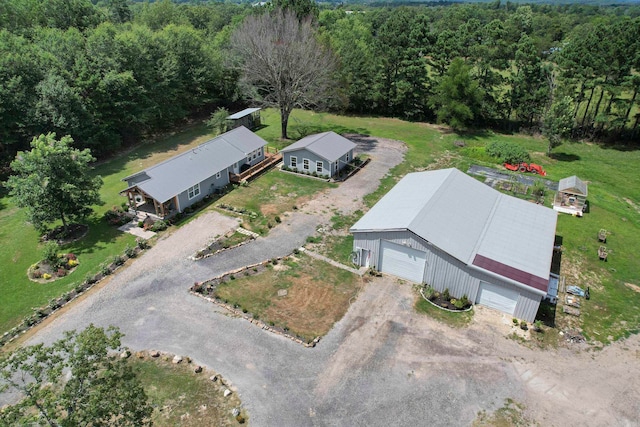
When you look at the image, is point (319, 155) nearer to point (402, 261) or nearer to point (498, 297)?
point (402, 261)

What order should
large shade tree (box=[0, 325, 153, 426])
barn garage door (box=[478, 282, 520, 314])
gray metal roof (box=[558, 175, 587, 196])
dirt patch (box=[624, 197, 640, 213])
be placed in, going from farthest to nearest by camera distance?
dirt patch (box=[624, 197, 640, 213]) < gray metal roof (box=[558, 175, 587, 196]) < barn garage door (box=[478, 282, 520, 314]) < large shade tree (box=[0, 325, 153, 426])

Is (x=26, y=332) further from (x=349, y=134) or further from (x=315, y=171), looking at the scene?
(x=349, y=134)

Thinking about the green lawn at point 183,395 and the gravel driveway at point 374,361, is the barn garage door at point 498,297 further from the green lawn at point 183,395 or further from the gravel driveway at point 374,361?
the green lawn at point 183,395


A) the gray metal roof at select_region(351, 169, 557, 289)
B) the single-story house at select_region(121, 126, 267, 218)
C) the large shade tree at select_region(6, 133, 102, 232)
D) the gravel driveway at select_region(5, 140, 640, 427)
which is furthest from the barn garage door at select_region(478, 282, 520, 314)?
the large shade tree at select_region(6, 133, 102, 232)

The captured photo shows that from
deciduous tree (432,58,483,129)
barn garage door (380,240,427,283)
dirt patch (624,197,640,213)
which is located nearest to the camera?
barn garage door (380,240,427,283)

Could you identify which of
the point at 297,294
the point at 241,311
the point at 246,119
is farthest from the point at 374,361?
the point at 246,119

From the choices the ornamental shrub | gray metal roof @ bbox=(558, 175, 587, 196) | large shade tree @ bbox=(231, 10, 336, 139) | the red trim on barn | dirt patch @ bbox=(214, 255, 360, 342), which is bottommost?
dirt patch @ bbox=(214, 255, 360, 342)

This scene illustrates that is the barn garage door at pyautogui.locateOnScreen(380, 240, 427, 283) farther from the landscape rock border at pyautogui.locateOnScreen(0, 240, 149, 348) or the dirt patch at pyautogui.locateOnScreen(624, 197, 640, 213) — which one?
the dirt patch at pyautogui.locateOnScreen(624, 197, 640, 213)
